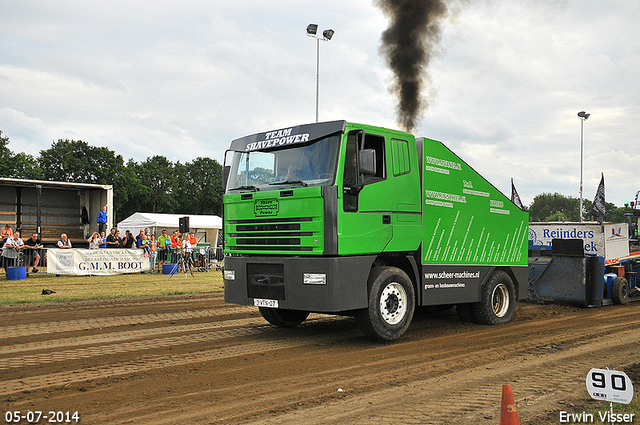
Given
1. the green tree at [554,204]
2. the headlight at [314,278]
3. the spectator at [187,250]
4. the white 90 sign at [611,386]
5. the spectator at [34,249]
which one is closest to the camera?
the white 90 sign at [611,386]

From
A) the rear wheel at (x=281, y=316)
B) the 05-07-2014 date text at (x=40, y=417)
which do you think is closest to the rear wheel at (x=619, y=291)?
the rear wheel at (x=281, y=316)

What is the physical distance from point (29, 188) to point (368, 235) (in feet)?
72.6

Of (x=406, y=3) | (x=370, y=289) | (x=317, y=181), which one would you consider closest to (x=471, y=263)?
(x=370, y=289)

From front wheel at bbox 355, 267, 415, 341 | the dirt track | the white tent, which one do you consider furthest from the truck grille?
the white tent

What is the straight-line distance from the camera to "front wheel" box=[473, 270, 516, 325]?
991cm

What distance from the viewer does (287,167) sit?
8031 mm

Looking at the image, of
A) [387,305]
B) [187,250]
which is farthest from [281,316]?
[187,250]

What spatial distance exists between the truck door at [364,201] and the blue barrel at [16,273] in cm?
1533

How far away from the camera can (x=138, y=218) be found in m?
38.6

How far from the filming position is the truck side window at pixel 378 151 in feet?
26.0

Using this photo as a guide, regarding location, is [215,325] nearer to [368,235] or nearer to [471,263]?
[368,235]

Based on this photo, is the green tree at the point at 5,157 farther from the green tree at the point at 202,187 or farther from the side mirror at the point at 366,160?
the side mirror at the point at 366,160

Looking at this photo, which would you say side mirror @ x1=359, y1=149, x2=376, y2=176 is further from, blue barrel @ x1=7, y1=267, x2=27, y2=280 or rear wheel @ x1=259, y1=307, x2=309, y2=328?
blue barrel @ x1=7, y1=267, x2=27, y2=280

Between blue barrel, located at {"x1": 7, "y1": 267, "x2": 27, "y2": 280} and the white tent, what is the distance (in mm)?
17556
